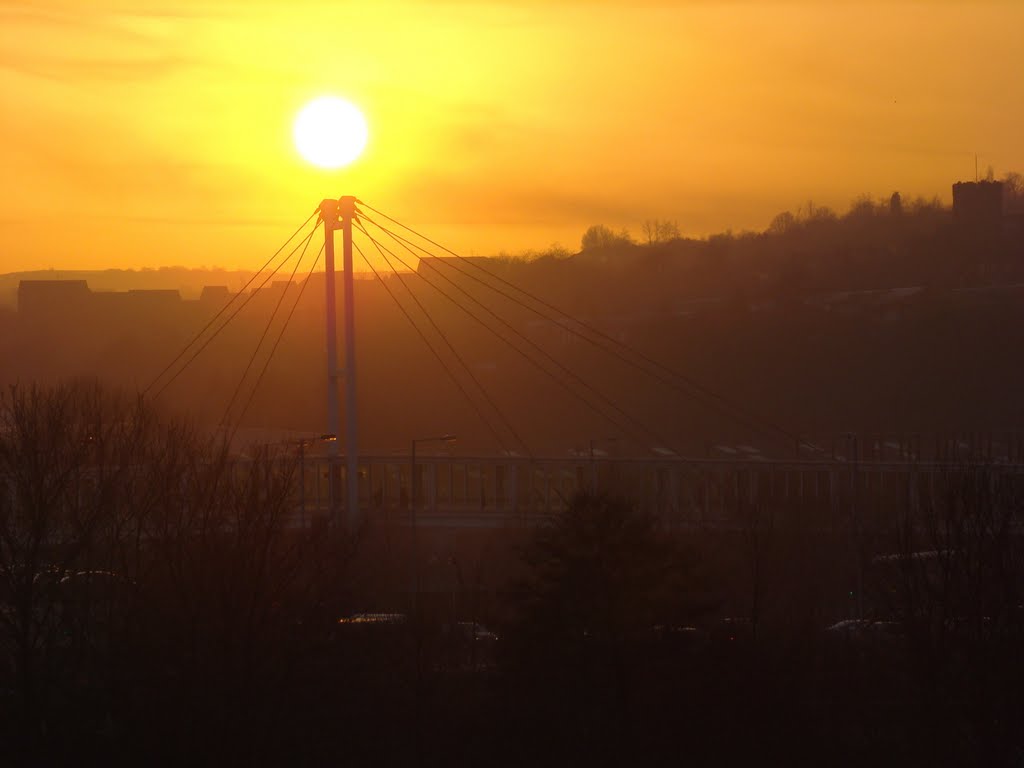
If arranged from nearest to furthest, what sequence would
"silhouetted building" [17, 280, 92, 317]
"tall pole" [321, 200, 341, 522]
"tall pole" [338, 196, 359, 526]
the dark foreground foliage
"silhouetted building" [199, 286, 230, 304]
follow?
1. the dark foreground foliage
2. "tall pole" [338, 196, 359, 526]
3. "tall pole" [321, 200, 341, 522]
4. "silhouetted building" [17, 280, 92, 317]
5. "silhouetted building" [199, 286, 230, 304]

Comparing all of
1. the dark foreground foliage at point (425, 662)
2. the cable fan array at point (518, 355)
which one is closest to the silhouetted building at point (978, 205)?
the cable fan array at point (518, 355)

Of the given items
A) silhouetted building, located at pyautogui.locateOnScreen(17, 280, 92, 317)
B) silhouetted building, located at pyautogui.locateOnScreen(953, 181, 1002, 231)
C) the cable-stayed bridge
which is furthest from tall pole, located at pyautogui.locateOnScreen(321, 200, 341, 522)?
silhouetted building, located at pyautogui.locateOnScreen(953, 181, 1002, 231)

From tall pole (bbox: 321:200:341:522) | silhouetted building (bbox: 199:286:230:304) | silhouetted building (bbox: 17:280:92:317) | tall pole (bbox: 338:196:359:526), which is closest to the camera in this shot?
tall pole (bbox: 338:196:359:526)

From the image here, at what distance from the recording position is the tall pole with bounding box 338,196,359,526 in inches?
886

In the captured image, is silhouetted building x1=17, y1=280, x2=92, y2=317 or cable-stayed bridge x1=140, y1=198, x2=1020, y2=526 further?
silhouetted building x1=17, y1=280, x2=92, y2=317

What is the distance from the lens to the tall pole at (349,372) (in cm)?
2252

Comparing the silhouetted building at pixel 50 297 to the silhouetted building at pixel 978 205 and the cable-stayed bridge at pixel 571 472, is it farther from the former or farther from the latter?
the silhouetted building at pixel 978 205

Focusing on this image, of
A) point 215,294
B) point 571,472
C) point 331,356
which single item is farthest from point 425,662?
point 215,294

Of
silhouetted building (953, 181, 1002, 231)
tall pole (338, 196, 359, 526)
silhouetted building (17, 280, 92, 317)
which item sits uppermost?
silhouetted building (953, 181, 1002, 231)

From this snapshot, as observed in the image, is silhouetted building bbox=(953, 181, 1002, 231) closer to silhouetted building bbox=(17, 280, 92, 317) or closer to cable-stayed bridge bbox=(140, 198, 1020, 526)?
cable-stayed bridge bbox=(140, 198, 1020, 526)

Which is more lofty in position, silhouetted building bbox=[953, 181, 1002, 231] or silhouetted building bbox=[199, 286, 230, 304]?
silhouetted building bbox=[953, 181, 1002, 231]

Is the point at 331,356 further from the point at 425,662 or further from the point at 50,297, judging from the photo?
the point at 50,297

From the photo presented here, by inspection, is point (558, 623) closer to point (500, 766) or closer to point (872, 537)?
point (500, 766)

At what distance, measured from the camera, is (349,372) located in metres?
23.8
